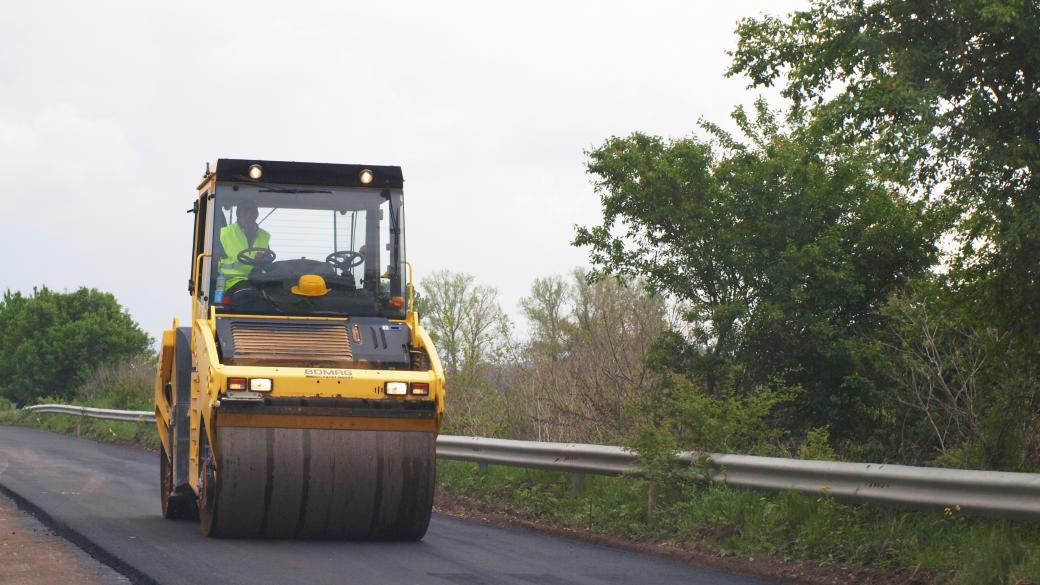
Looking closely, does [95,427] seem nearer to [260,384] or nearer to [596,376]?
[596,376]

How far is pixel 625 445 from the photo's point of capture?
465 inches

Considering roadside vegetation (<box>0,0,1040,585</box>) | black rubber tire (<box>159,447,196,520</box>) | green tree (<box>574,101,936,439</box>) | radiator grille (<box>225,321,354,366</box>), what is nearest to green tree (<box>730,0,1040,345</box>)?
roadside vegetation (<box>0,0,1040,585</box>)

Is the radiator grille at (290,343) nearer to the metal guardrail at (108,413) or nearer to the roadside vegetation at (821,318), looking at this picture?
the roadside vegetation at (821,318)

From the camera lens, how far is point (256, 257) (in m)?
10.9

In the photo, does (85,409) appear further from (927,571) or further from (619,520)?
(927,571)

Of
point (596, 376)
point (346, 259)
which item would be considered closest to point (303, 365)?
point (346, 259)

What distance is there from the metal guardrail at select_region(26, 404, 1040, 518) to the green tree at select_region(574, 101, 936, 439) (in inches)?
361

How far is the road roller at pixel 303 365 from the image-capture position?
9.85 metres

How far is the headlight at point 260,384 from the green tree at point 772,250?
12.8 m

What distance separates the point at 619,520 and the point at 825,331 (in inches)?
446

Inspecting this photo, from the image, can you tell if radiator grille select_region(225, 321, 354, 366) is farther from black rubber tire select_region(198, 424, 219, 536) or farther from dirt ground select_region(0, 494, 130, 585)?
dirt ground select_region(0, 494, 130, 585)

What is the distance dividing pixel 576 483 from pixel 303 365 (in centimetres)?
371

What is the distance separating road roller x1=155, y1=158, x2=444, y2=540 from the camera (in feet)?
32.3

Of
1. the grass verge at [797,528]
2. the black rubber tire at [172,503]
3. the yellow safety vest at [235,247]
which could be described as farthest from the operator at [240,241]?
the grass verge at [797,528]
